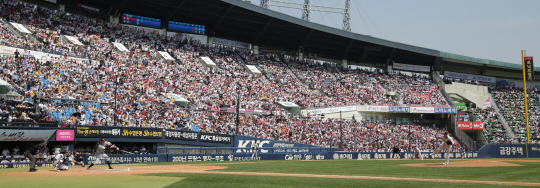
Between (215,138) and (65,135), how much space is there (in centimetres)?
1113

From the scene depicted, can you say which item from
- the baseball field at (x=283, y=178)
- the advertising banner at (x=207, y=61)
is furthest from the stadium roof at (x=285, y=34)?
the baseball field at (x=283, y=178)

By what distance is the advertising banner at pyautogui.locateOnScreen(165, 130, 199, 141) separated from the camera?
32.4 meters

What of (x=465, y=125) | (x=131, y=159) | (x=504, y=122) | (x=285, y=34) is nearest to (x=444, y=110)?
(x=465, y=125)

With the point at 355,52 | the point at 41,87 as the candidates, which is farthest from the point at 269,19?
the point at 41,87

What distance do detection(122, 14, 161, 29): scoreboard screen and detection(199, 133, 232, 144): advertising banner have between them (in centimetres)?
2013

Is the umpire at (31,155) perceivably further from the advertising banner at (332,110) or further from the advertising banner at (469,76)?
the advertising banner at (469,76)

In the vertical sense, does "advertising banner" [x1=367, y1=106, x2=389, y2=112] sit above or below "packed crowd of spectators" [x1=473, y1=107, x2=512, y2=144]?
above

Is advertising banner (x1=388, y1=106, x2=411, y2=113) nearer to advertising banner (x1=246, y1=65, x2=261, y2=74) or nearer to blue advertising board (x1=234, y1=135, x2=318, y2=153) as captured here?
advertising banner (x1=246, y1=65, x2=261, y2=74)

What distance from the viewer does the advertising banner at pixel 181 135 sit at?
32.4 m

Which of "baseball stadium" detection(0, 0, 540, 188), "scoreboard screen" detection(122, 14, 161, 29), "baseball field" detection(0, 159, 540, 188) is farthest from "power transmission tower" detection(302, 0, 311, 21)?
"baseball field" detection(0, 159, 540, 188)

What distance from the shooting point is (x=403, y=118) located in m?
51.2

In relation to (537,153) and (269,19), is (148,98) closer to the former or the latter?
(269,19)

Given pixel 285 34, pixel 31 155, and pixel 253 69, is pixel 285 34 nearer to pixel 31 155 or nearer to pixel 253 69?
pixel 253 69

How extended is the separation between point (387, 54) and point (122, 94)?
131 feet
